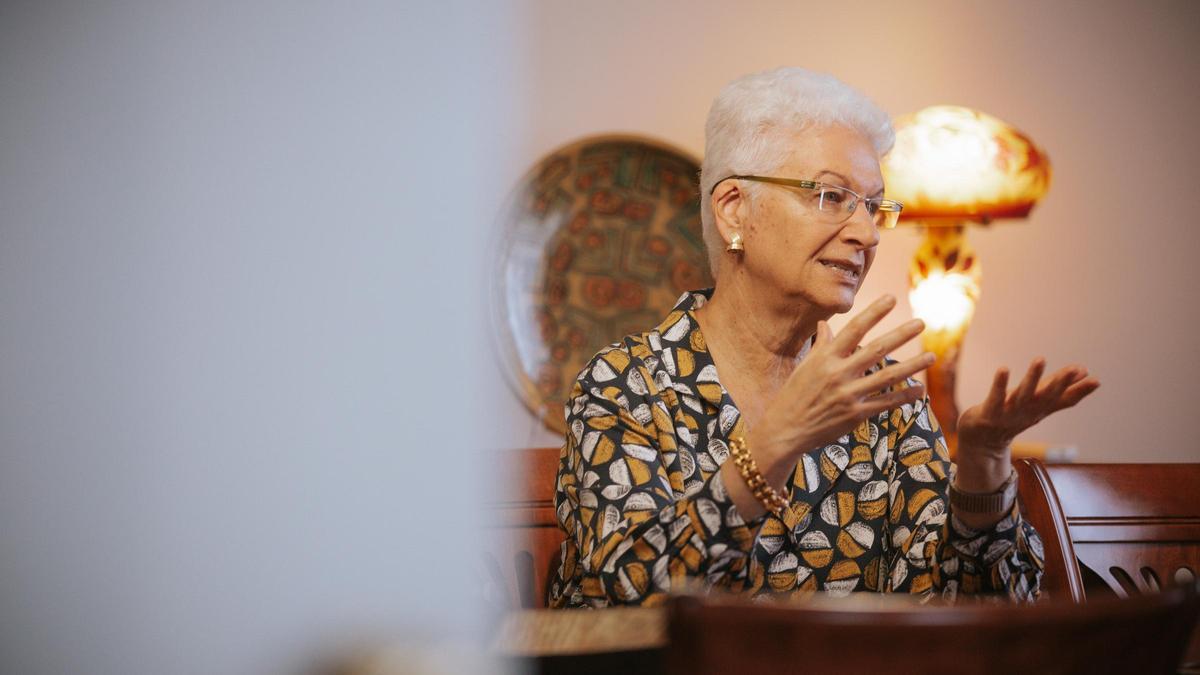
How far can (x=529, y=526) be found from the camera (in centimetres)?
154

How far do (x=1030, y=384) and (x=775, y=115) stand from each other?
56cm

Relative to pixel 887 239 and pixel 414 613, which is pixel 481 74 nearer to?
pixel 414 613

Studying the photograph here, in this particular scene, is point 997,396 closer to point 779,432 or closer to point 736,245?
point 779,432

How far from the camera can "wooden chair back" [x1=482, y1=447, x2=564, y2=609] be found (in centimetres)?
150

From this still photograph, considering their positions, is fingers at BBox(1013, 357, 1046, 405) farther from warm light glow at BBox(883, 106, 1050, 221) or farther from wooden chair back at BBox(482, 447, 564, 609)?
warm light glow at BBox(883, 106, 1050, 221)

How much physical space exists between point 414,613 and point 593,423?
0.93 meters

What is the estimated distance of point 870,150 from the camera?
147 centimetres

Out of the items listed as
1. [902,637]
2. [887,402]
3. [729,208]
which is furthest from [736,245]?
[902,637]

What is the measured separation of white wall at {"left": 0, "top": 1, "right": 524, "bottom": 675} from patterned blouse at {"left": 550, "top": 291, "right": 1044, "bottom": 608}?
76 centimetres

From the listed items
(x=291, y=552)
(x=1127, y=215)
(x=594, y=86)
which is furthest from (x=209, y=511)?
(x=1127, y=215)

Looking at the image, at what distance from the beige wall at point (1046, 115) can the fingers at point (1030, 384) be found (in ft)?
4.95

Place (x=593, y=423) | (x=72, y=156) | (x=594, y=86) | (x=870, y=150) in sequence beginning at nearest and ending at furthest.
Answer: (x=72, y=156) → (x=593, y=423) → (x=870, y=150) → (x=594, y=86)

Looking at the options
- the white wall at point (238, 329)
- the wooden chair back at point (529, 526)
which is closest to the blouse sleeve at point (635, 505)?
the wooden chair back at point (529, 526)

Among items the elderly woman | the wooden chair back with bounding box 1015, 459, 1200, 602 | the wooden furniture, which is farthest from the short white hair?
the wooden furniture
